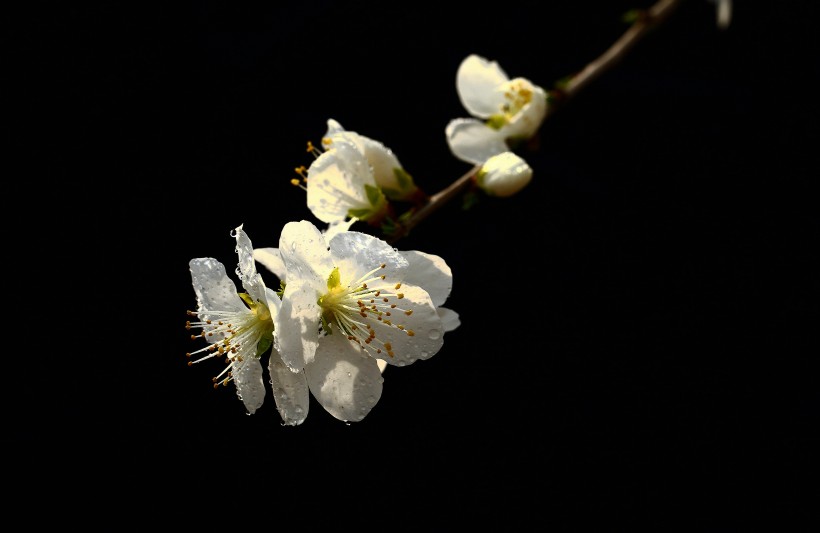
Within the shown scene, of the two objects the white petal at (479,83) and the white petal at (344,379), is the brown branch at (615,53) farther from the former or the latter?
the white petal at (344,379)

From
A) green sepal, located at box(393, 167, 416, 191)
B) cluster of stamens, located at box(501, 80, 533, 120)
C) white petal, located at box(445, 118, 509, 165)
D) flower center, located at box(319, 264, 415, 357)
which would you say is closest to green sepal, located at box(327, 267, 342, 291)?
flower center, located at box(319, 264, 415, 357)

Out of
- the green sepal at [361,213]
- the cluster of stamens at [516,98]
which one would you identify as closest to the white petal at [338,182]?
the green sepal at [361,213]

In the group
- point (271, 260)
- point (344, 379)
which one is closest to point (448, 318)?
point (344, 379)

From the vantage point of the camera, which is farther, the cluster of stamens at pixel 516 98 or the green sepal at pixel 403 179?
the cluster of stamens at pixel 516 98

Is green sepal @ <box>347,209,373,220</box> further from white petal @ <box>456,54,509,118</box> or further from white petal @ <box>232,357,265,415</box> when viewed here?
white petal @ <box>456,54,509,118</box>

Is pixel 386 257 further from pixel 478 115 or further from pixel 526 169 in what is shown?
pixel 478 115

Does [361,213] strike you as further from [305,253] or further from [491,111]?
[491,111]
